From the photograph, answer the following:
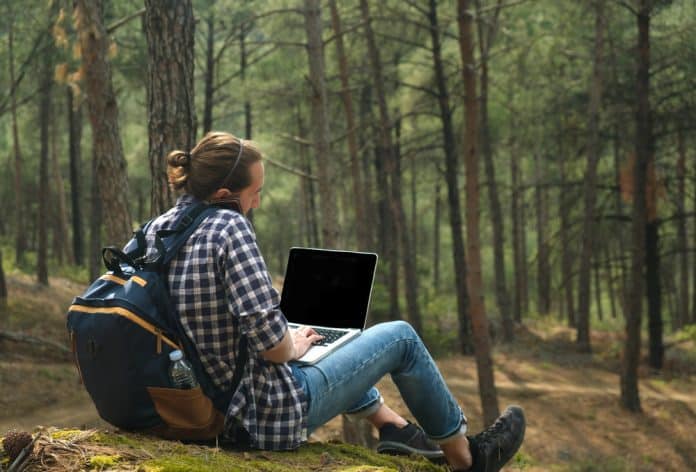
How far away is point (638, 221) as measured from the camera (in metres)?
12.3

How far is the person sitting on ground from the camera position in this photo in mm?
2867

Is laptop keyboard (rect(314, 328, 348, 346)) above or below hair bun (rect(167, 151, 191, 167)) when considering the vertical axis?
below

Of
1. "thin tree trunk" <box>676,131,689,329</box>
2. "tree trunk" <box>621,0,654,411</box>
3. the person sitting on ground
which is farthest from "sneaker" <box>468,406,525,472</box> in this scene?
"thin tree trunk" <box>676,131,689,329</box>

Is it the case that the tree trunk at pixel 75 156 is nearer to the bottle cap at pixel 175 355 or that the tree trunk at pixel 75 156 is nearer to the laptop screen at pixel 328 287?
the laptop screen at pixel 328 287

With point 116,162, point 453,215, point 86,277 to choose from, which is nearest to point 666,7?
point 453,215

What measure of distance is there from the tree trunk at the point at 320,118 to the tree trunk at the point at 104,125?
2.32 metres

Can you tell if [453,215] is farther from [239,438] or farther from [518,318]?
[239,438]

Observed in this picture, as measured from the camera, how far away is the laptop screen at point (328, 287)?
12.3ft

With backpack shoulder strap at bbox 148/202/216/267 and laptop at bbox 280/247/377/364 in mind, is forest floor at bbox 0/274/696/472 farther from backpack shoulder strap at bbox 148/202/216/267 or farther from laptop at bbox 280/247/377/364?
backpack shoulder strap at bbox 148/202/216/267

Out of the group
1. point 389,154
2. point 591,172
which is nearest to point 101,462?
point 389,154

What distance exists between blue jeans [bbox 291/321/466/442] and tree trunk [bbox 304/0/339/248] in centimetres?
504

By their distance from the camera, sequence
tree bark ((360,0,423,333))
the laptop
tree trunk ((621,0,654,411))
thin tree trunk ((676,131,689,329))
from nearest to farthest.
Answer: the laptop < tree trunk ((621,0,654,411)) < tree bark ((360,0,423,333)) < thin tree trunk ((676,131,689,329))

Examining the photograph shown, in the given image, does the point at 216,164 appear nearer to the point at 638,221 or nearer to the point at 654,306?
the point at 638,221

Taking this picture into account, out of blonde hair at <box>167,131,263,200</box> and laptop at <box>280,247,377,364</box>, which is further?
laptop at <box>280,247,377,364</box>
